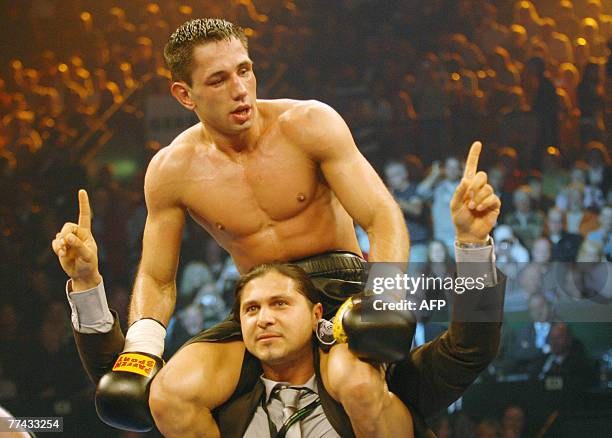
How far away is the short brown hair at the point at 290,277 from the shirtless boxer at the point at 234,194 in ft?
0.35

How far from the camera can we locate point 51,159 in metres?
4.05

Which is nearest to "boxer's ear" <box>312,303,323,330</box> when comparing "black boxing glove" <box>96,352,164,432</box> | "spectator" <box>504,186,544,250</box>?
"black boxing glove" <box>96,352,164,432</box>

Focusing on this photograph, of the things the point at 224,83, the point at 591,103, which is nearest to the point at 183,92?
the point at 224,83

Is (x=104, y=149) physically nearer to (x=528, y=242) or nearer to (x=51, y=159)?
(x=51, y=159)

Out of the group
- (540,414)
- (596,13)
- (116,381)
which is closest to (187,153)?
(116,381)

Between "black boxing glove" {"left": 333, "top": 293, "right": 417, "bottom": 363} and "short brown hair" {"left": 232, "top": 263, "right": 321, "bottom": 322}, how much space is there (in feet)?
0.61

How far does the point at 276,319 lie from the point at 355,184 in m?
0.37

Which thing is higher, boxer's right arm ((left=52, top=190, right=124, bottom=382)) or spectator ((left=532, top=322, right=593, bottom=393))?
boxer's right arm ((left=52, top=190, right=124, bottom=382))

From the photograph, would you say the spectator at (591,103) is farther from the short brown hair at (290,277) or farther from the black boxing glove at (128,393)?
the black boxing glove at (128,393)

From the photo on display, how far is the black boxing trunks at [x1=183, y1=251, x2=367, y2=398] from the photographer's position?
1985 millimetres

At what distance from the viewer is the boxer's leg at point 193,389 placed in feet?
6.00

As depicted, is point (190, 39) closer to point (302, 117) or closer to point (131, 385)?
point (302, 117)

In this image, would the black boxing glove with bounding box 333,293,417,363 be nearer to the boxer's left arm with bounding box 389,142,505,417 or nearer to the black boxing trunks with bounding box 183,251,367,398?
the boxer's left arm with bounding box 389,142,505,417

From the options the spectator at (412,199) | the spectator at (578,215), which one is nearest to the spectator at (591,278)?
the spectator at (578,215)
